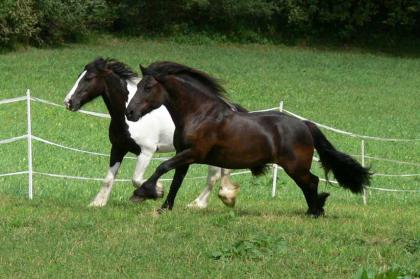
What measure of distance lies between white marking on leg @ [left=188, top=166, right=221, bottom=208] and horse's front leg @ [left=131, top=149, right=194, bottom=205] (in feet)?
3.65

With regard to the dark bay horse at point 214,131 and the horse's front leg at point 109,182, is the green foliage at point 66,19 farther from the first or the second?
the dark bay horse at point 214,131

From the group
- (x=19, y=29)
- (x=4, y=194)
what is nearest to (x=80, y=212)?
(x=4, y=194)

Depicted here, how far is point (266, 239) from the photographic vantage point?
348 inches

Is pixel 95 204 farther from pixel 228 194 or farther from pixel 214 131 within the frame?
pixel 214 131

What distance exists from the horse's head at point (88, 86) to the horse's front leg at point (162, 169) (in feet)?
5.00

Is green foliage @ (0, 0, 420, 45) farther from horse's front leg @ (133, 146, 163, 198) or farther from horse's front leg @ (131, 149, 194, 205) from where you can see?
horse's front leg @ (131, 149, 194, 205)

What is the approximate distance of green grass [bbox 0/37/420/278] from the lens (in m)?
8.20

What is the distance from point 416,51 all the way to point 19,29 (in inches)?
768

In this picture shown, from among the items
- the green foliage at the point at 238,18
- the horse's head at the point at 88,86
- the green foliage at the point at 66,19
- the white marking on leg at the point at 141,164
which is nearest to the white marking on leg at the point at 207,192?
the white marking on leg at the point at 141,164

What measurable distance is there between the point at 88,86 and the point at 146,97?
1227 mm

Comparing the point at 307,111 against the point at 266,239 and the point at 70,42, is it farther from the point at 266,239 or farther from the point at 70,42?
the point at 266,239

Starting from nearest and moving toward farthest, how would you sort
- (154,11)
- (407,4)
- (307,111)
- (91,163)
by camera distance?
(91,163), (307,111), (154,11), (407,4)

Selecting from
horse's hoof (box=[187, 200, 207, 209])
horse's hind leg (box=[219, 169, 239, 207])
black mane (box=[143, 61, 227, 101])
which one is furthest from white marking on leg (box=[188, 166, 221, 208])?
black mane (box=[143, 61, 227, 101])

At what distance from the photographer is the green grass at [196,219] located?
8195mm
